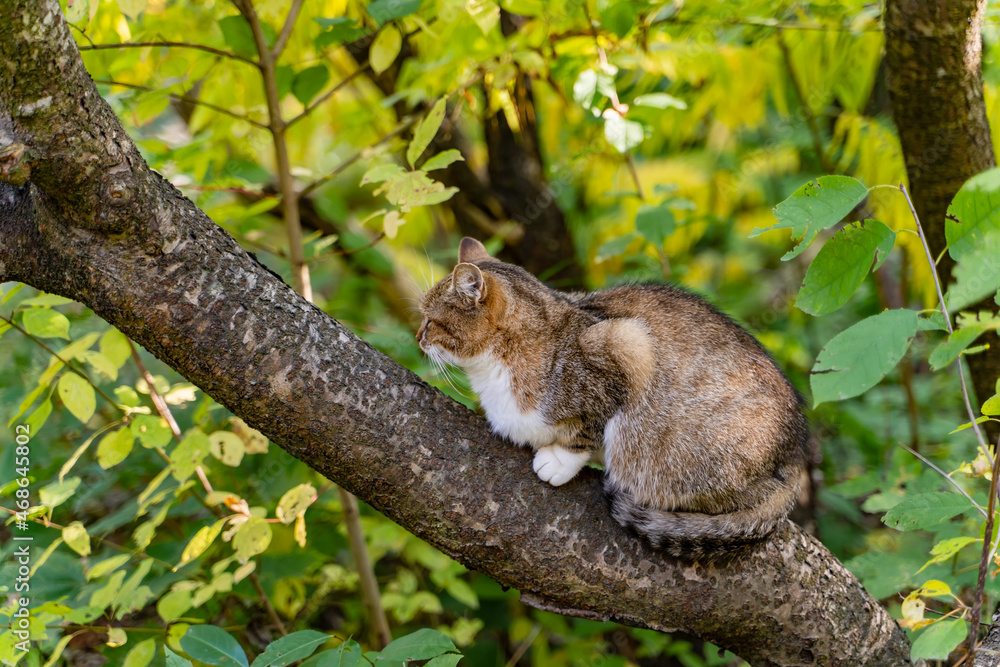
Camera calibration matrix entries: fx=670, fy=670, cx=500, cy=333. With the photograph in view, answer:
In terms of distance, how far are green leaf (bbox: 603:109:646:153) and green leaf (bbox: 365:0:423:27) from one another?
685 mm

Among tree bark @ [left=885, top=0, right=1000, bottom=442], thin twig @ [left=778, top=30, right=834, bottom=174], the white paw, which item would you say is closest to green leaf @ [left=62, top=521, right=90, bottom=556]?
the white paw

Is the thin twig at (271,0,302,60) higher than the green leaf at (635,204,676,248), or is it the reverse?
the thin twig at (271,0,302,60)

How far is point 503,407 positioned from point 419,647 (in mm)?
683

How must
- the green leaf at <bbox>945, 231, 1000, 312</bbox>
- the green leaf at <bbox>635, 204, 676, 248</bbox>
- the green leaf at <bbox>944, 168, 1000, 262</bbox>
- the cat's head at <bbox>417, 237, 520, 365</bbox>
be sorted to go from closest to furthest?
the green leaf at <bbox>945, 231, 1000, 312</bbox> → the green leaf at <bbox>944, 168, 1000, 262</bbox> → the cat's head at <bbox>417, 237, 520, 365</bbox> → the green leaf at <bbox>635, 204, 676, 248</bbox>

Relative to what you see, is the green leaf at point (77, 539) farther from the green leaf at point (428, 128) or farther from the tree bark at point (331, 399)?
the green leaf at point (428, 128)

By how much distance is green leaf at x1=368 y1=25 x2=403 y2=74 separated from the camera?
2.04 meters

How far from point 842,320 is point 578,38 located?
2.99m

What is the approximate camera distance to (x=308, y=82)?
209cm

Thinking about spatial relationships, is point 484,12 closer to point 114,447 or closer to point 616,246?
point 616,246

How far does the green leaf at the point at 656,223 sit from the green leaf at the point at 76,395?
1.74 metres

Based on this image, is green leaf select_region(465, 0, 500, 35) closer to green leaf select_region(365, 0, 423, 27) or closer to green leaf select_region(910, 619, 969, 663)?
green leaf select_region(365, 0, 423, 27)

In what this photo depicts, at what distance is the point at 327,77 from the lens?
2127mm

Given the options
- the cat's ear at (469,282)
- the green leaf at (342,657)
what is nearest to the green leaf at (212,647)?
the green leaf at (342,657)

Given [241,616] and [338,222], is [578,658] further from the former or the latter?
[338,222]
